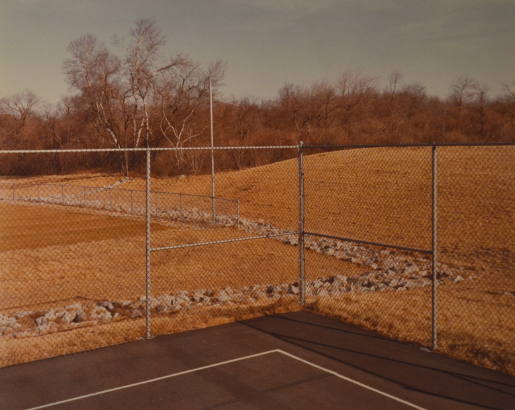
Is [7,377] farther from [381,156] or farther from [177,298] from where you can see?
[381,156]

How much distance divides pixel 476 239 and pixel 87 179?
1407 inches

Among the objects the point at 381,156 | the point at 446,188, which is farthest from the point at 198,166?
the point at 446,188

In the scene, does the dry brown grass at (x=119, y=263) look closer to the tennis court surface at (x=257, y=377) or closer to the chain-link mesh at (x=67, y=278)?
the chain-link mesh at (x=67, y=278)

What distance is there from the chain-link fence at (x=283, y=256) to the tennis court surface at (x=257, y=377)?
0.56 meters

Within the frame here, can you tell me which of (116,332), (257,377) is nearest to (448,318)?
(257,377)

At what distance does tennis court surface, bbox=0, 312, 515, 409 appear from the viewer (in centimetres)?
654

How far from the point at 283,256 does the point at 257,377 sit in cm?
1228

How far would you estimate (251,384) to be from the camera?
7.05 meters

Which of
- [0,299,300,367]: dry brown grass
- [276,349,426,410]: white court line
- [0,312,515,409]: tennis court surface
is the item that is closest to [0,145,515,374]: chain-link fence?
[0,299,300,367]: dry brown grass

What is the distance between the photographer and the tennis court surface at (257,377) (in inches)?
257

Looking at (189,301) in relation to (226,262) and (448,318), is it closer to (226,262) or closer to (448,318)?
(226,262)

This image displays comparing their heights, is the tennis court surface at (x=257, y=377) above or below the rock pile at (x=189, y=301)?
above

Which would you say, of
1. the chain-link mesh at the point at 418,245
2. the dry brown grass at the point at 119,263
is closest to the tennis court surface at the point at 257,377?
the chain-link mesh at the point at 418,245

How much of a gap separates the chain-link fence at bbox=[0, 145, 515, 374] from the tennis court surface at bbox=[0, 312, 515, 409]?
56 cm
